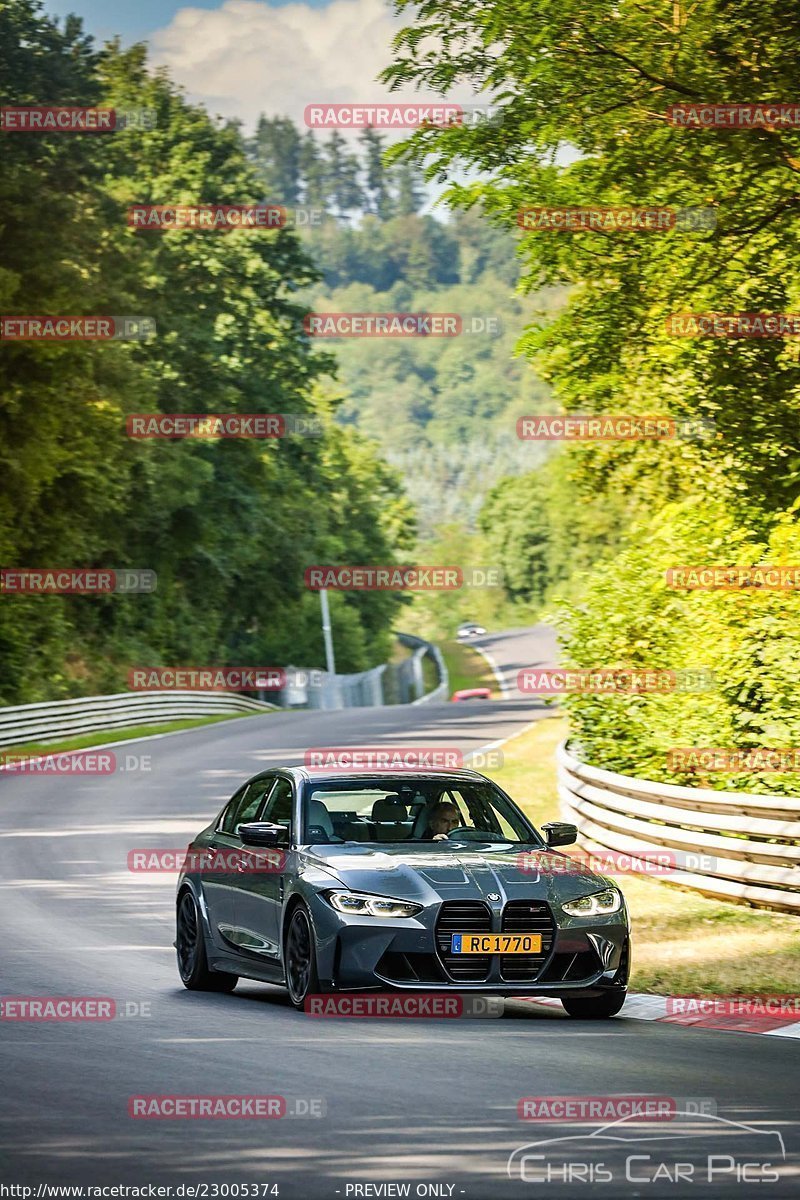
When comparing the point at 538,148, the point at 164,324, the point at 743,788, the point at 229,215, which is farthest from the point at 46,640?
the point at 743,788

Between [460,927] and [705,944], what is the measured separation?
4359 mm

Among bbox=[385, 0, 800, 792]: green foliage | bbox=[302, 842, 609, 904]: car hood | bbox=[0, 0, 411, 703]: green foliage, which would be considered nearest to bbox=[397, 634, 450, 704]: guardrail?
bbox=[0, 0, 411, 703]: green foliage

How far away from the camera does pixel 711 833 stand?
1812 cm

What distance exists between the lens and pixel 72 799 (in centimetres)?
3020

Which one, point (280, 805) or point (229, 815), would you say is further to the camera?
point (229, 815)

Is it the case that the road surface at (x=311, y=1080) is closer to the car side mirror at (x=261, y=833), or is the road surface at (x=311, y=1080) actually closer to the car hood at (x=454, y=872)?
the car hood at (x=454, y=872)

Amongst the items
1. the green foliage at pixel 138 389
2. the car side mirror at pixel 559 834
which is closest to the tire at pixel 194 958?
the car side mirror at pixel 559 834

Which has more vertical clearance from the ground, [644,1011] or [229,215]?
[229,215]

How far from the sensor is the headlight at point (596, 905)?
35.5 feet

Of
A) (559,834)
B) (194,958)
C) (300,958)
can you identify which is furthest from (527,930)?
(194,958)

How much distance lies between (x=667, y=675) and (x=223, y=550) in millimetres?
49841

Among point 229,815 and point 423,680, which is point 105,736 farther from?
point 423,680

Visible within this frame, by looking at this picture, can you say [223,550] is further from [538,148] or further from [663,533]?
[538,148]

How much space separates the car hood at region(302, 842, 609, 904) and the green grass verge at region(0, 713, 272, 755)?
28.8 m
